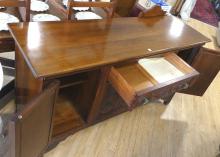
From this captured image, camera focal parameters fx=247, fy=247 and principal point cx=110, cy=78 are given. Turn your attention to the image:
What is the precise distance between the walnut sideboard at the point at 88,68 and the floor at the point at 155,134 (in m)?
0.13

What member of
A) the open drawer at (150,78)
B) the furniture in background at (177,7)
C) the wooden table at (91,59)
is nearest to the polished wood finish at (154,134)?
the wooden table at (91,59)

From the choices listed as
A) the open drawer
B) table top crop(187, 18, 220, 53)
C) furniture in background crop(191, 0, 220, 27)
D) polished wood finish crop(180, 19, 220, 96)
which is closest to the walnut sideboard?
the open drawer

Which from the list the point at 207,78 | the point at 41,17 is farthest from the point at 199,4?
the point at 41,17

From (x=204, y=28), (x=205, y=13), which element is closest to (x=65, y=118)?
(x=204, y=28)

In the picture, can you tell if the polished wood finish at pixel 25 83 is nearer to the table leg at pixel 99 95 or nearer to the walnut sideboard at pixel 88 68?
the walnut sideboard at pixel 88 68

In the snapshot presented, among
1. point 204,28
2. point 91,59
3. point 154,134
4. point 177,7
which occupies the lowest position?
point 154,134

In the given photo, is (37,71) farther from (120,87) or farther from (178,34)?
(178,34)

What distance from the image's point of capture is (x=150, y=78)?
1297 millimetres

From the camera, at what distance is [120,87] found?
46.8 inches

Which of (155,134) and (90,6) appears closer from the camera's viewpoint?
(90,6)

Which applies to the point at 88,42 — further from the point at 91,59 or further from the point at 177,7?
the point at 177,7

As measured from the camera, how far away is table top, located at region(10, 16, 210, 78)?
1.02 metres

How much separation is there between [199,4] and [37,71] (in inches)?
182

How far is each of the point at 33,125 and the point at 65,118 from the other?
51cm
